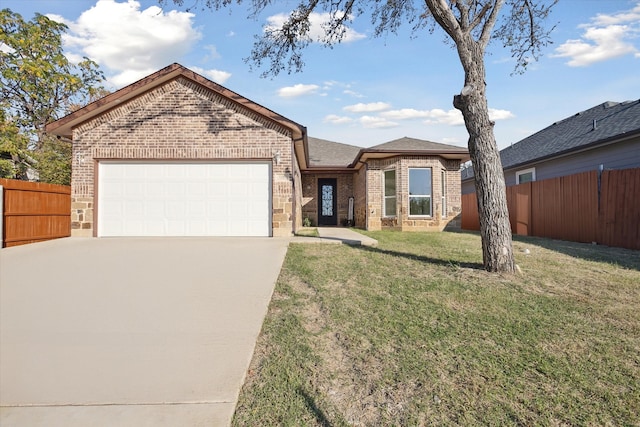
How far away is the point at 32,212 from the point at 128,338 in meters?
8.48

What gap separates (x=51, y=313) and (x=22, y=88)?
17703 mm

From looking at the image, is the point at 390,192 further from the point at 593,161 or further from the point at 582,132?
the point at 582,132

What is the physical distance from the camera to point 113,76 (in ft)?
67.9

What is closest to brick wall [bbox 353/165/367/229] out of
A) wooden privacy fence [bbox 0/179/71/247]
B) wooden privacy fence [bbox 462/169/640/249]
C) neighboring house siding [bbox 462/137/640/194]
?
wooden privacy fence [bbox 462/169/640/249]

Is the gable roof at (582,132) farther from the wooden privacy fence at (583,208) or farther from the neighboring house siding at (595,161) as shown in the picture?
the wooden privacy fence at (583,208)

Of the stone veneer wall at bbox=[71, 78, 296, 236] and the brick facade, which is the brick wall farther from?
the stone veneer wall at bbox=[71, 78, 296, 236]

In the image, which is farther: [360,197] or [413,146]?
[360,197]

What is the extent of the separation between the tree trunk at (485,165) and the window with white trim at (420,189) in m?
7.97

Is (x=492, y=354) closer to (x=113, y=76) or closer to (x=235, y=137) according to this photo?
(x=235, y=137)

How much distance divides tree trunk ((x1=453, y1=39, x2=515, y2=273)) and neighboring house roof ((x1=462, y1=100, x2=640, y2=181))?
7.07 meters

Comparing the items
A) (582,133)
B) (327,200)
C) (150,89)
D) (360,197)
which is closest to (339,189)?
(327,200)

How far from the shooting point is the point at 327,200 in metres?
18.5

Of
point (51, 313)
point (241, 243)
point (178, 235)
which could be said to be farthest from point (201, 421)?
point (178, 235)

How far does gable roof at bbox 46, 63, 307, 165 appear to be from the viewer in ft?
33.2
